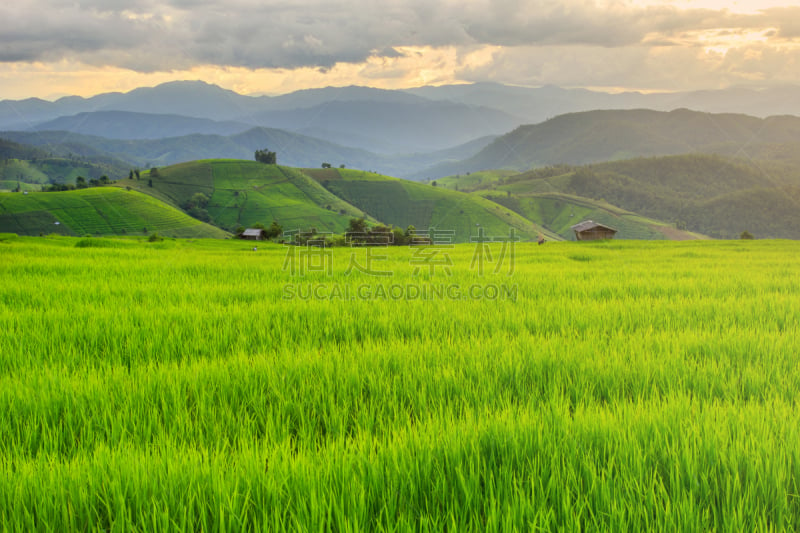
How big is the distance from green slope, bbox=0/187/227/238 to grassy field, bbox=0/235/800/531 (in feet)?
528

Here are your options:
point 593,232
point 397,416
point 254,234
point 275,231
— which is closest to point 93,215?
point 254,234

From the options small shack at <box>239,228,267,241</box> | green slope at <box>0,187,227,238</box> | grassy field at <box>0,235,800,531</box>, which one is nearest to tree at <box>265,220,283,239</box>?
small shack at <box>239,228,267,241</box>

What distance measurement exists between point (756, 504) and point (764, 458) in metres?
0.41

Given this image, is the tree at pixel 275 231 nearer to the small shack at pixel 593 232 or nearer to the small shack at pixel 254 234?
the small shack at pixel 254 234

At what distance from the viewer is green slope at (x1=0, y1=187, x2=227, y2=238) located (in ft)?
443

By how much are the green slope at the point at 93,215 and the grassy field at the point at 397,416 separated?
161 meters

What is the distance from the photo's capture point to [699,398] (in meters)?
3.06

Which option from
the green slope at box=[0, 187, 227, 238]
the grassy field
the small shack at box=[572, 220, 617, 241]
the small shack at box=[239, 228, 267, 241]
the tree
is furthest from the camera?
the green slope at box=[0, 187, 227, 238]

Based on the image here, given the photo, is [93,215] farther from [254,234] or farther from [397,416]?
[397,416]

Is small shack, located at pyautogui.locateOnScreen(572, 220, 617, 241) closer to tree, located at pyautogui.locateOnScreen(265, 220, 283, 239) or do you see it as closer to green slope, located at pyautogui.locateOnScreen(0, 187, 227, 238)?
tree, located at pyautogui.locateOnScreen(265, 220, 283, 239)

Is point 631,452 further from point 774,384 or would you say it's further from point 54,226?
point 54,226

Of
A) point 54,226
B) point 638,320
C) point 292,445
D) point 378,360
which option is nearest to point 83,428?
point 292,445

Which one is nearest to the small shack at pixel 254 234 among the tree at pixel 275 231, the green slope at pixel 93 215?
the tree at pixel 275 231

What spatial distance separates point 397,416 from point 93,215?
18065cm
